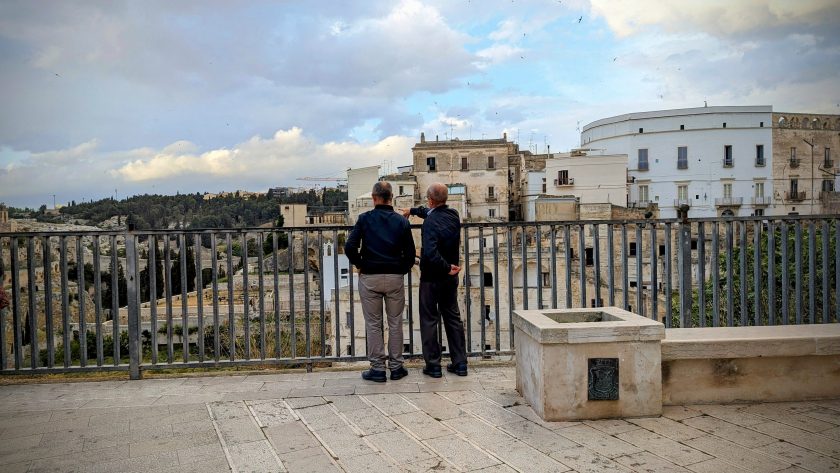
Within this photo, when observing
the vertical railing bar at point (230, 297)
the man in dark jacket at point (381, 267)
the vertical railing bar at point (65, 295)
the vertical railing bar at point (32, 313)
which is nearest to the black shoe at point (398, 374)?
the man in dark jacket at point (381, 267)

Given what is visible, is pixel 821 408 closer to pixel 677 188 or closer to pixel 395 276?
pixel 395 276

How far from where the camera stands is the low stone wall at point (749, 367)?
504 centimetres

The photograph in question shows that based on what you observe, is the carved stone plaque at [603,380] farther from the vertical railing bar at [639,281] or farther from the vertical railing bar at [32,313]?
the vertical railing bar at [32,313]

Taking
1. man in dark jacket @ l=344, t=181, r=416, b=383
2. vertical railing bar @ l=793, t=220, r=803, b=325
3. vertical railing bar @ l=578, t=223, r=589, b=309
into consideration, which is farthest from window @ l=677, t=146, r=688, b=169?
man in dark jacket @ l=344, t=181, r=416, b=383

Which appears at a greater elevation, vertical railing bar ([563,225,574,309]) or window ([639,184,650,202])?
window ([639,184,650,202])

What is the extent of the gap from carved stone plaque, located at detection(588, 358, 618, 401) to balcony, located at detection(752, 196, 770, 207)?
2608 inches

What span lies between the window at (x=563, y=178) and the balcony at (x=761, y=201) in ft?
69.0

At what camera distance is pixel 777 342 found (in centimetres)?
505

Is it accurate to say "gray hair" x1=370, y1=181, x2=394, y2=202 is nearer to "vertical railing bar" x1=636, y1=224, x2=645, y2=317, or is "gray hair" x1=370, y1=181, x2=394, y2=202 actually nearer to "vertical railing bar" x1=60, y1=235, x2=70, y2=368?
"vertical railing bar" x1=636, y1=224, x2=645, y2=317

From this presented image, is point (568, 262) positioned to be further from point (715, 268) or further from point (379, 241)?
point (379, 241)

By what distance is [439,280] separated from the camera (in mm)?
6262

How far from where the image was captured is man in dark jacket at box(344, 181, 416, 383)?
6152 mm

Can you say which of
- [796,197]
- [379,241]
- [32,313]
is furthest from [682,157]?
[32,313]

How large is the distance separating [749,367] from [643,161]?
62233 mm
